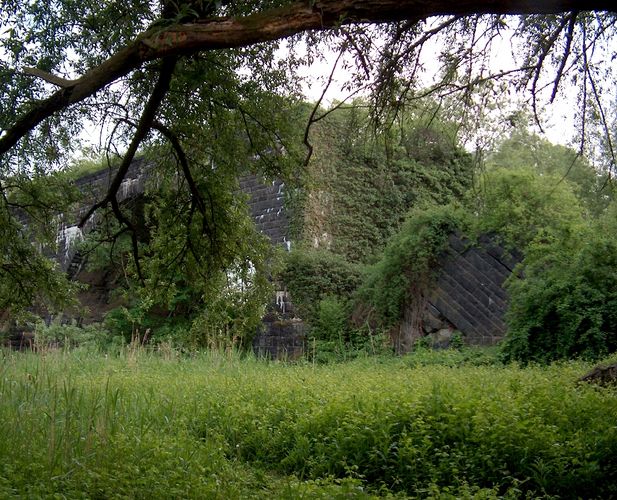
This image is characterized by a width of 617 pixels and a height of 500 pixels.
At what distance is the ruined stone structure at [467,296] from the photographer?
13977 millimetres

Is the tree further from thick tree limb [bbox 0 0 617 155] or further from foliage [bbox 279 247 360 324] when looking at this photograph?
foliage [bbox 279 247 360 324]

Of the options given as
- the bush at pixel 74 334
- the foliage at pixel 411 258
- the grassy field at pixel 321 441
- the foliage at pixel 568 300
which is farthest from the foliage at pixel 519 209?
the bush at pixel 74 334

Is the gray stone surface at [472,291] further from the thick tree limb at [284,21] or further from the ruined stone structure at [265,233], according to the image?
the thick tree limb at [284,21]

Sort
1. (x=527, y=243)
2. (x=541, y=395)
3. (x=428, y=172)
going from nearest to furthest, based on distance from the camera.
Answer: (x=541, y=395), (x=527, y=243), (x=428, y=172)

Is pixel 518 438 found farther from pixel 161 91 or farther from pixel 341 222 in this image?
pixel 341 222

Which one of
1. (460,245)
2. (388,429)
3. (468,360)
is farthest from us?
(460,245)

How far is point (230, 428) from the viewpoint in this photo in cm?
669

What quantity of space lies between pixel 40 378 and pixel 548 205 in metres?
10.5

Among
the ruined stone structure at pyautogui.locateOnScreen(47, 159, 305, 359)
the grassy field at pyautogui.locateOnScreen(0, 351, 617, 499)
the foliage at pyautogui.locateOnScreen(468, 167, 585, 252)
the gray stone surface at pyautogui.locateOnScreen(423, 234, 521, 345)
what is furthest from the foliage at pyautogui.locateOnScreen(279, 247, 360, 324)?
the grassy field at pyautogui.locateOnScreen(0, 351, 617, 499)

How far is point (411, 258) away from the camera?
15.1m

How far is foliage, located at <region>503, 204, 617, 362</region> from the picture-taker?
11320 mm

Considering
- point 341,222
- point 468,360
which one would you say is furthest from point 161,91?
point 341,222

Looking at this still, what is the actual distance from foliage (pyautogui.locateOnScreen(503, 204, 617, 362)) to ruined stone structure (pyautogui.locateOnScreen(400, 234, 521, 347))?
44.5 inches

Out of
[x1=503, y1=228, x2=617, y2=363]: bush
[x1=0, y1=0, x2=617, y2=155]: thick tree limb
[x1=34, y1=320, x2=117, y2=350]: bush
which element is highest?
[x1=0, y1=0, x2=617, y2=155]: thick tree limb
